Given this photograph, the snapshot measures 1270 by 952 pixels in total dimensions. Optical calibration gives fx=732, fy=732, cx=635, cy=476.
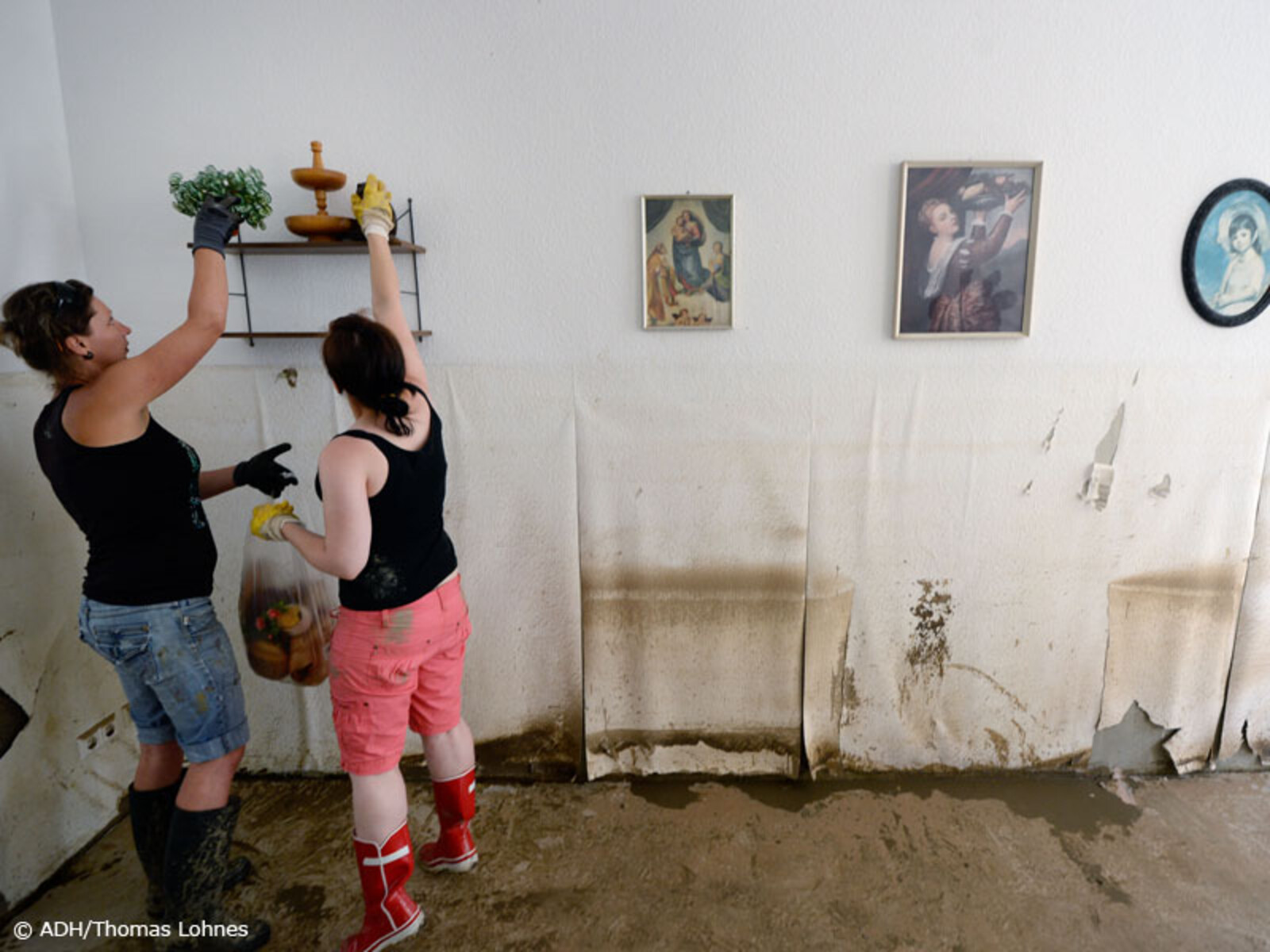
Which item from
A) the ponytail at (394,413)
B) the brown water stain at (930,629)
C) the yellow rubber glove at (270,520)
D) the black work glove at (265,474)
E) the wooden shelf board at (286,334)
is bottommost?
the brown water stain at (930,629)

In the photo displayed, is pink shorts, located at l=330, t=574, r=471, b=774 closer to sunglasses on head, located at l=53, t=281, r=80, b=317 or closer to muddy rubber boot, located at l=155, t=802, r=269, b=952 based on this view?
muddy rubber boot, located at l=155, t=802, r=269, b=952

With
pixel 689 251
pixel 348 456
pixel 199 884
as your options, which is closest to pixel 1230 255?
pixel 689 251

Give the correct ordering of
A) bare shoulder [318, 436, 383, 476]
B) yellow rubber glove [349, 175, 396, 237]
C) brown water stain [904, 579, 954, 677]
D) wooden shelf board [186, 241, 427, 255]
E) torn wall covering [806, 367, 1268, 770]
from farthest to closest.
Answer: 1. brown water stain [904, 579, 954, 677]
2. torn wall covering [806, 367, 1268, 770]
3. wooden shelf board [186, 241, 427, 255]
4. yellow rubber glove [349, 175, 396, 237]
5. bare shoulder [318, 436, 383, 476]

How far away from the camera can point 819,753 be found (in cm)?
229

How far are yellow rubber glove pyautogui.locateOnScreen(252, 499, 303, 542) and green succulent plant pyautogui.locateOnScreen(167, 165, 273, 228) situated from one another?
708 millimetres

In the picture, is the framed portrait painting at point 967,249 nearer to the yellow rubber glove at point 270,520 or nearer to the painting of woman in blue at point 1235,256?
the painting of woman in blue at point 1235,256

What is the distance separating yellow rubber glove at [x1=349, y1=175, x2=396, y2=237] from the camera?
70.9 inches

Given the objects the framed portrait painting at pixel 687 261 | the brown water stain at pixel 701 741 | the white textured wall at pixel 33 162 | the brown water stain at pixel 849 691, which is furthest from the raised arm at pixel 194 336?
the brown water stain at pixel 849 691

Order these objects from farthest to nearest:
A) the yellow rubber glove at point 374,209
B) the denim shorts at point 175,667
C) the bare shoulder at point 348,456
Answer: the yellow rubber glove at point 374,209 → the denim shorts at point 175,667 → the bare shoulder at point 348,456

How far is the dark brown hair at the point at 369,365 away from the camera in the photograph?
1475 millimetres

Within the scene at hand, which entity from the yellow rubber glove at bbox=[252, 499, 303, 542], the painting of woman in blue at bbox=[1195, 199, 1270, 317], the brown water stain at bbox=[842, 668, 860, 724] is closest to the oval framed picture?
the painting of woman in blue at bbox=[1195, 199, 1270, 317]

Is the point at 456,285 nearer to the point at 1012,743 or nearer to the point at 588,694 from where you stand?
the point at 588,694

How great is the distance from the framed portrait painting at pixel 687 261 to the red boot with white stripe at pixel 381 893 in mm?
1458

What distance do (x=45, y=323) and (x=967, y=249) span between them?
219 cm
